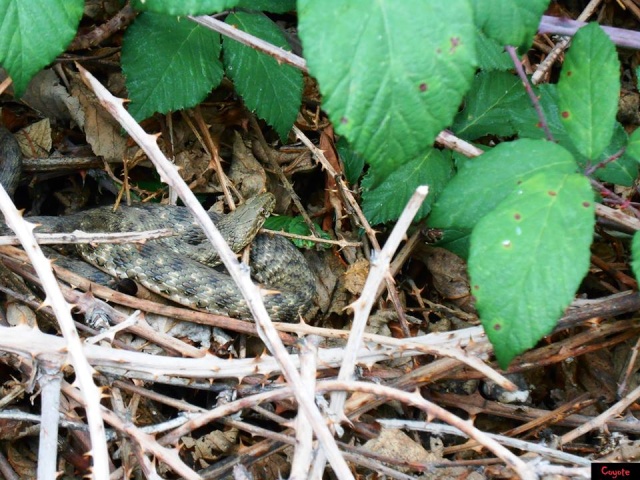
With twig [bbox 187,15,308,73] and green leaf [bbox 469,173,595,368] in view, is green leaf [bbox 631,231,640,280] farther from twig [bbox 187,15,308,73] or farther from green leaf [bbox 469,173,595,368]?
twig [bbox 187,15,308,73]

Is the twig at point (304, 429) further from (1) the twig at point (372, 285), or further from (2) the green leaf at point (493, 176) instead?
(2) the green leaf at point (493, 176)

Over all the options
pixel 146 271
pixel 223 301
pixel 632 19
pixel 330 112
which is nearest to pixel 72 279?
pixel 146 271

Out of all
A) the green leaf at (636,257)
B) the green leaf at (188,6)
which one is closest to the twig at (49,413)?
the green leaf at (188,6)

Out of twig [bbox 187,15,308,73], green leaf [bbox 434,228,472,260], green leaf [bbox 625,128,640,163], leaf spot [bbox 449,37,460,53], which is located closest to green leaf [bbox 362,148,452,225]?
green leaf [bbox 434,228,472,260]

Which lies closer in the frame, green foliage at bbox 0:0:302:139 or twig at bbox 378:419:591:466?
twig at bbox 378:419:591:466

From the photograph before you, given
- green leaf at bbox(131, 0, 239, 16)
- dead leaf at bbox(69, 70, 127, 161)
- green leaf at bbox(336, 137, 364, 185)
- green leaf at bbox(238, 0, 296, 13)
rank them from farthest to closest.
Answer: dead leaf at bbox(69, 70, 127, 161), green leaf at bbox(336, 137, 364, 185), green leaf at bbox(238, 0, 296, 13), green leaf at bbox(131, 0, 239, 16)

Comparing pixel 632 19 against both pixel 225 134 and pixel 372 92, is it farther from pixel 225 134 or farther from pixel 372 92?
pixel 372 92

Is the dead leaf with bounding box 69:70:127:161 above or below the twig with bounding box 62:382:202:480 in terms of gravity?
above
